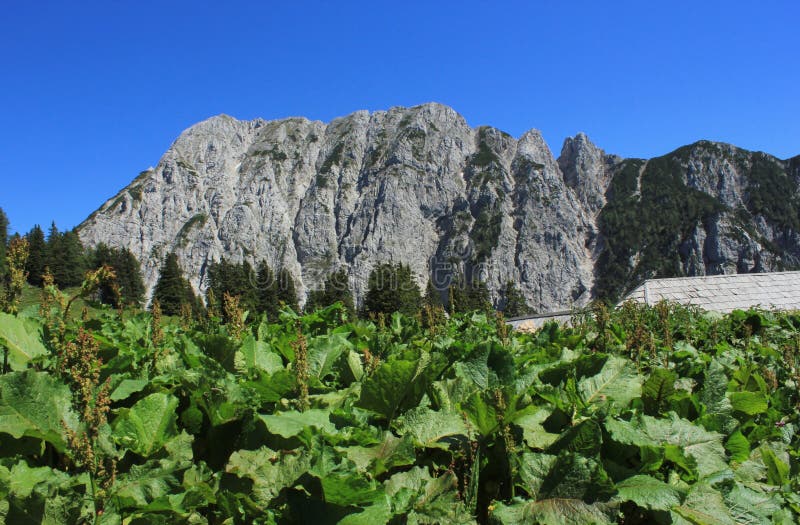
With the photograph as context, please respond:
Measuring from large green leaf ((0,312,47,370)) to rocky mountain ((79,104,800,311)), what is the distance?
170 metres

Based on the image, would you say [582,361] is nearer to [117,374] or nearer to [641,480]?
[641,480]

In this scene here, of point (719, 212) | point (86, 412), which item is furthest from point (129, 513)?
point (719, 212)

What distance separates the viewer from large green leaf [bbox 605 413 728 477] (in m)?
1.75

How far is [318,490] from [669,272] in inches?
7034

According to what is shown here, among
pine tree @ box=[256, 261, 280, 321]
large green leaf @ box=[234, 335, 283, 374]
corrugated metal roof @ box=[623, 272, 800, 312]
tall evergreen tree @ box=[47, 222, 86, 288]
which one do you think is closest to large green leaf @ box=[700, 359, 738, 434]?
large green leaf @ box=[234, 335, 283, 374]

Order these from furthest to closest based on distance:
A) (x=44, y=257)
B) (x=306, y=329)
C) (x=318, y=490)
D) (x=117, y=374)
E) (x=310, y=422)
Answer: (x=44, y=257) → (x=306, y=329) → (x=117, y=374) → (x=310, y=422) → (x=318, y=490)

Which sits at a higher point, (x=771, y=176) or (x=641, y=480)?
(x=771, y=176)

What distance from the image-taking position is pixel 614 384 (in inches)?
85.8

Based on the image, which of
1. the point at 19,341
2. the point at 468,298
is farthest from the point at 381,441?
the point at 468,298

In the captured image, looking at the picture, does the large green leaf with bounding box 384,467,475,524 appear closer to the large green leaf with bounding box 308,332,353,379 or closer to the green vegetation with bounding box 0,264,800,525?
the green vegetation with bounding box 0,264,800,525

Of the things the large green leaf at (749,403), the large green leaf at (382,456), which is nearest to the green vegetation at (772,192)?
the large green leaf at (749,403)

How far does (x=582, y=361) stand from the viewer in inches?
92.4

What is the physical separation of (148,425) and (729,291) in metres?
10.4

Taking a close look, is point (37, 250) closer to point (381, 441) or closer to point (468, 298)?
point (468, 298)
